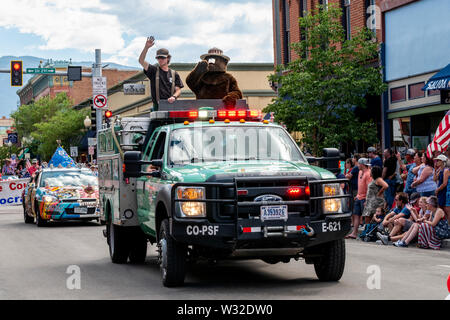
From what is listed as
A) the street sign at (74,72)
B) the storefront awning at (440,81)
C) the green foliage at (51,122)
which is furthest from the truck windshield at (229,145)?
the green foliage at (51,122)

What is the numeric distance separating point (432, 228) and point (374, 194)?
2.63 m

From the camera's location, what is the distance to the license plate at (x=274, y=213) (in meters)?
9.09

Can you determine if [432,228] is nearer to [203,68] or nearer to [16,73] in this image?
[203,68]

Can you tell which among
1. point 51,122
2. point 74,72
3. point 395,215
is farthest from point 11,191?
point 51,122

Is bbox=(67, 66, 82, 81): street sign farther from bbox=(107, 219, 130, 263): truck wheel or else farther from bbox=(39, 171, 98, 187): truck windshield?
bbox=(107, 219, 130, 263): truck wheel

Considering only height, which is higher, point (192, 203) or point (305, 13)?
point (305, 13)

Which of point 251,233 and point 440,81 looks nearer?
point 251,233

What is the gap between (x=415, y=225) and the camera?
1570 centimetres

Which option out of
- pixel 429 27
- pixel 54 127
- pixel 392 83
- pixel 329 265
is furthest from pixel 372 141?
pixel 54 127

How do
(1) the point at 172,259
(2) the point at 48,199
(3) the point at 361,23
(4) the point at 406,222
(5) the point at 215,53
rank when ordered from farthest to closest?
1. (3) the point at 361,23
2. (2) the point at 48,199
3. (4) the point at 406,222
4. (5) the point at 215,53
5. (1) the point at 172,259

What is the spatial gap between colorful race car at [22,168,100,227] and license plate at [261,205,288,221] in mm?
13533

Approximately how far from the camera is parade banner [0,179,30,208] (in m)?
33.3

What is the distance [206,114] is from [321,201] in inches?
104

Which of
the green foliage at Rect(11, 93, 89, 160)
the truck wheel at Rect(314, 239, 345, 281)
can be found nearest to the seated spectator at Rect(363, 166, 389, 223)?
the truck wheel at Rect(314, 239, 345, 281)
